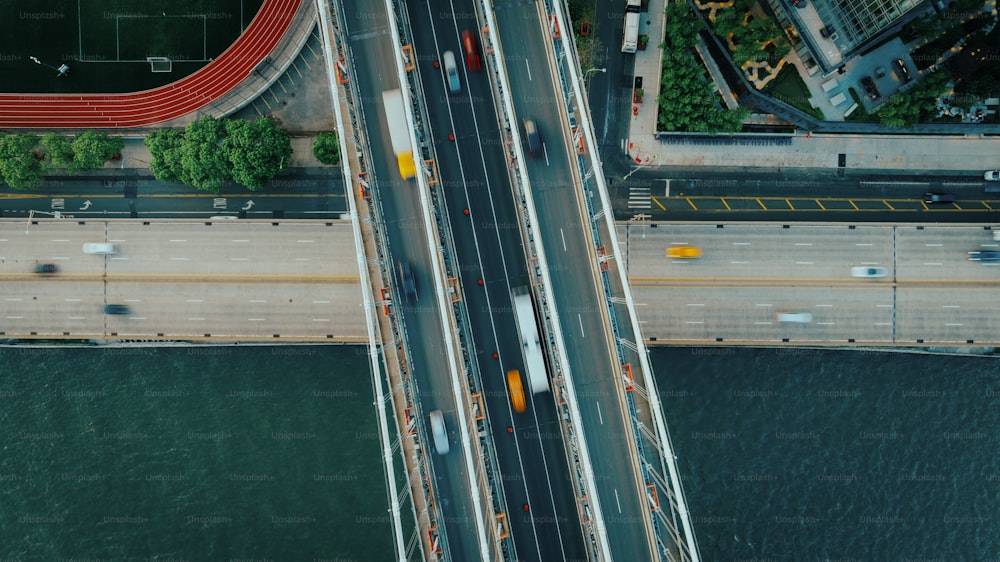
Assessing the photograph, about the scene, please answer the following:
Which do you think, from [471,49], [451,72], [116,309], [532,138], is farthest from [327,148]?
[116,309]

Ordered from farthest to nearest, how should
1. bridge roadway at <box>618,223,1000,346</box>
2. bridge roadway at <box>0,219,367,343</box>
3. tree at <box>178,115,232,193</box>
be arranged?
bridge roadway at <box>618,223,1000,346</box>, bridge roadway at <box>0,219,367,343</box>, tree at <box>178,115,232,193</box>

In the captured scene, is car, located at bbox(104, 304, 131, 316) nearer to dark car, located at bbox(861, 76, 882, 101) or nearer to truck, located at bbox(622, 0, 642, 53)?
truck, located at bbox(622, 0, 642, 53)

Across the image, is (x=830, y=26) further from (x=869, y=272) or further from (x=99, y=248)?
(x=99, y=248)

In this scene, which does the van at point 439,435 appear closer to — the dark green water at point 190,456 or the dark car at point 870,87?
the dark green water at point 190,456


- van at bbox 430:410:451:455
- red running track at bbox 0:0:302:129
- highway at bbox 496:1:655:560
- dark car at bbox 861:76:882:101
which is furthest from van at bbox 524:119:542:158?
dark car at bbox 861:76:882:101

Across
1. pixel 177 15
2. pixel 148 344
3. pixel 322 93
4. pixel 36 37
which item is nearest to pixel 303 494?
pixel 148 344

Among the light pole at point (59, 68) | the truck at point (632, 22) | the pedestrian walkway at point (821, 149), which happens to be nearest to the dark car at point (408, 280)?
the pedestrian walkway at point (821, 149)
